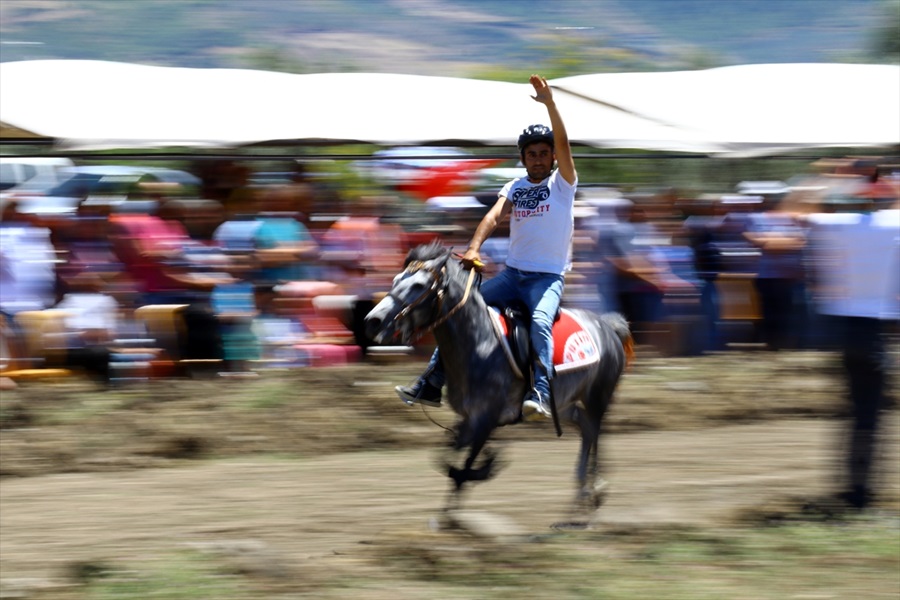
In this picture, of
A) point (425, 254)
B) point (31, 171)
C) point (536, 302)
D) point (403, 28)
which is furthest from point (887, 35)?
point (403, 28)

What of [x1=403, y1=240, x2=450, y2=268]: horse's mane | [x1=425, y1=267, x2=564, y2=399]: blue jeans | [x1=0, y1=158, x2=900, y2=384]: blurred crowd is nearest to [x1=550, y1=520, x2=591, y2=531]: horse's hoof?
[x1=425, y1=267, x2=564, y2=399]: blue jeans

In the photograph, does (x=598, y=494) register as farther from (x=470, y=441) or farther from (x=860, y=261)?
(x=860, y=261)

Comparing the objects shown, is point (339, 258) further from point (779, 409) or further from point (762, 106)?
point (762, 106)

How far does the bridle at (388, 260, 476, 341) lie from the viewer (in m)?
7.77

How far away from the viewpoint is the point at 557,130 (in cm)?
786

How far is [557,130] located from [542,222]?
0.69 m

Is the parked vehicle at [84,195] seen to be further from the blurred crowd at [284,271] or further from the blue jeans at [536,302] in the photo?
the blue jeans at [536,302]

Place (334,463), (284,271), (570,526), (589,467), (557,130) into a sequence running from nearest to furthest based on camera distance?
(557,130), (570,526), (589,467), (334,463), (284,271)

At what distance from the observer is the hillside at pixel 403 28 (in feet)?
330

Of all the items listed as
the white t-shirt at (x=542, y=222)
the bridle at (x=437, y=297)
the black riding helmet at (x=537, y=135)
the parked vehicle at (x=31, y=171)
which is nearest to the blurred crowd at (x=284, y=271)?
the white t-shirt at (x=542, y=222)

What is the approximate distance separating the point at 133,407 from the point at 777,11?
5845 inches

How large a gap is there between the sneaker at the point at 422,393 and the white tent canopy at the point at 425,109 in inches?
203

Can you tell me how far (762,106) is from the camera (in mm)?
15039

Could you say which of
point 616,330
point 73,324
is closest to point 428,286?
point 616,330
